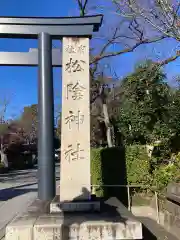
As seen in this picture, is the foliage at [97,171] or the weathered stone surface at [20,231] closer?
the weathered stone surface at [20,231]

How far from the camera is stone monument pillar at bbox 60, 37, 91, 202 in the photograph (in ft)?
22.8

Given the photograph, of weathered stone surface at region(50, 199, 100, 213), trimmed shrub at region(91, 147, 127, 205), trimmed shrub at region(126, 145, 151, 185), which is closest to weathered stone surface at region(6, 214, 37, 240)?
weathered stone surface at region(50, 199, 100, 213)

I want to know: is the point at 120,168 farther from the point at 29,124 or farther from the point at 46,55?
the point at 29,124

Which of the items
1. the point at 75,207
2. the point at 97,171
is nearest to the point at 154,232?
the point at 75,207

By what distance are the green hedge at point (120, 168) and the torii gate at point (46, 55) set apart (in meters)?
5.09

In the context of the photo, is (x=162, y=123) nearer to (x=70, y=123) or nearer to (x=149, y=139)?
(x=149, y=139)

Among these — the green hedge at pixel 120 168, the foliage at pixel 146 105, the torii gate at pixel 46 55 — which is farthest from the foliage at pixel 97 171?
the torii gate at pixel 46 55

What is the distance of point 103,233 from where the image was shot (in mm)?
5383

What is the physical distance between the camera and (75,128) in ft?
23.5

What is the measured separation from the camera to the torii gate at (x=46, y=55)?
26.3 feet

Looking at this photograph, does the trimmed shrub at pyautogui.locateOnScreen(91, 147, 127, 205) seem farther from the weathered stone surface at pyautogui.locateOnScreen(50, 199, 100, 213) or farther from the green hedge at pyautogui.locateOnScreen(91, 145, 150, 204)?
the weathered stone surface at pyautogui.locateOnScreen(50, 199, 100, 213)

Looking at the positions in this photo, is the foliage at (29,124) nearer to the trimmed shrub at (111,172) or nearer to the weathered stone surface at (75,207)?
the trimmed shrub at (111,172)

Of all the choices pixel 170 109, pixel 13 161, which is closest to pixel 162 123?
pixel 170 109

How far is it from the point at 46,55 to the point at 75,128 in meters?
2.14
